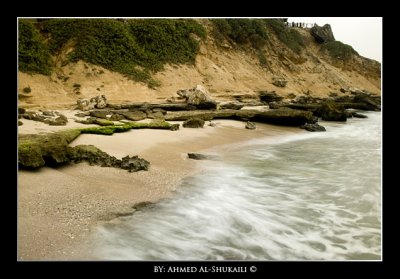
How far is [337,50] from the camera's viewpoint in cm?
5794

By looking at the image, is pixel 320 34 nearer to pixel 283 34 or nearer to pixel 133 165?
pixel 283 34

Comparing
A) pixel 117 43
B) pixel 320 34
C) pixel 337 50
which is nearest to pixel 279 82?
pixel 117 43

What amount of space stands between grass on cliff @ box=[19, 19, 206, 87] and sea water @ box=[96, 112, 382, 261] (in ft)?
68.2

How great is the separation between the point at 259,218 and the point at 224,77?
95.5 feet

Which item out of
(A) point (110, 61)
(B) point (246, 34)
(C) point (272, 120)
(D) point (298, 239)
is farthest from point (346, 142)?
(B) point (246, 34)

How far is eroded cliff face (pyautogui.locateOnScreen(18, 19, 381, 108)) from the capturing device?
24422 mm

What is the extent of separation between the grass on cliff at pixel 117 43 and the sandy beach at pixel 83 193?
18046 millimetres

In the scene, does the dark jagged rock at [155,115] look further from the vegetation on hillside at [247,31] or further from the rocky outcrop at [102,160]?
the vegetation on hillside at [247,31]

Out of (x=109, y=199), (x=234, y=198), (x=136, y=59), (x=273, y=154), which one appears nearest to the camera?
(x=109, y=199)

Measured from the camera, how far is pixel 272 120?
18.6 meters

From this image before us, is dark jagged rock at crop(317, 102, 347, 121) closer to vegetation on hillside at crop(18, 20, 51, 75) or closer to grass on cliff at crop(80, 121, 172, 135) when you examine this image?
grass on cliff at crop(80, 121, 172, 135)

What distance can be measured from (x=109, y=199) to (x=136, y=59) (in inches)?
1025

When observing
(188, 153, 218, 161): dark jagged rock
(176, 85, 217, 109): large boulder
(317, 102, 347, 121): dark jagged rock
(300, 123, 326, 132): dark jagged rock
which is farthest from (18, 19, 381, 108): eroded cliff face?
(188, 153, 218, 161): dark jagged rock
